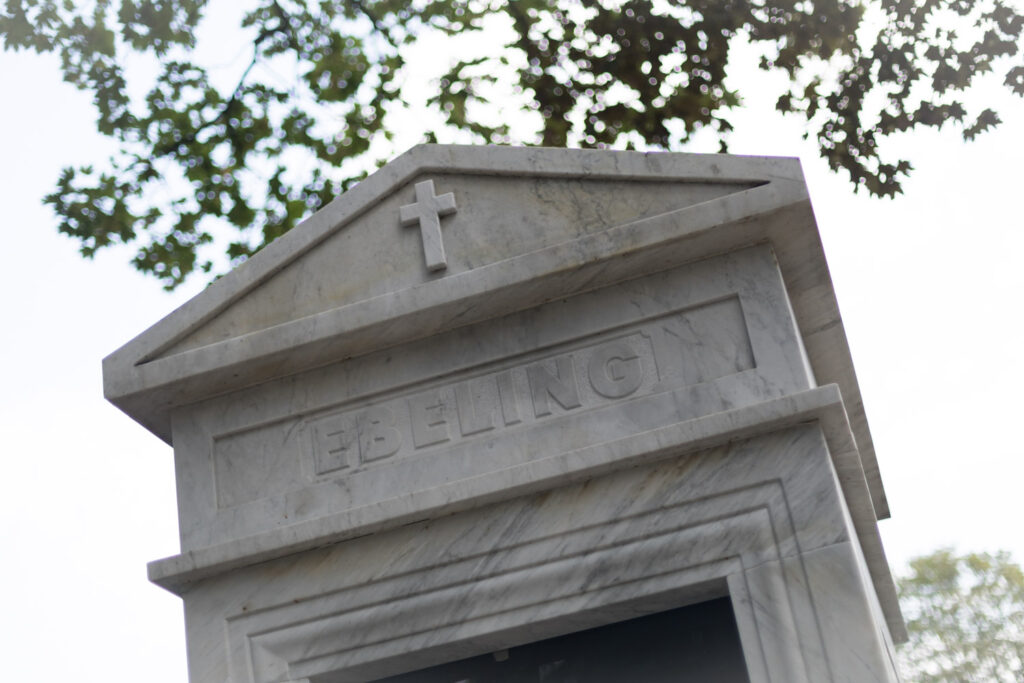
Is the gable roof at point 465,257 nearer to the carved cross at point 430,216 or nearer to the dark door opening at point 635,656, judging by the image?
the carved cross at point 430,216

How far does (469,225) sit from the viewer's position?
15.0 feet

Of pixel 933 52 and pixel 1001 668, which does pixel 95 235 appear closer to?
pixel 933 52

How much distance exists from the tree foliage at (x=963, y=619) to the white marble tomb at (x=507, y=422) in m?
25.9

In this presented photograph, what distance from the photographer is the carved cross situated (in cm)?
451

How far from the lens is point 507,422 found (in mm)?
4309

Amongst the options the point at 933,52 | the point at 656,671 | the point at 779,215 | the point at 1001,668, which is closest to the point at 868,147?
the point at 933,52

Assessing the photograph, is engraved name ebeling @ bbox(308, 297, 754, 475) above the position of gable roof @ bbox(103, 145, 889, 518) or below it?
below

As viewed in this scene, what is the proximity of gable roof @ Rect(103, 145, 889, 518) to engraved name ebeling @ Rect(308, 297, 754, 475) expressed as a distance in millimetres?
236

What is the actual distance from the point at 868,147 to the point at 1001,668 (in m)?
22.9

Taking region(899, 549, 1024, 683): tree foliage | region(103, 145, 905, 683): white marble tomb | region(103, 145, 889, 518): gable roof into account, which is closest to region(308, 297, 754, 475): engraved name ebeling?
region(103, 145, 905, 683): white marble tomb

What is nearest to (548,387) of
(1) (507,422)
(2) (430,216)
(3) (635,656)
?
(1) (507,422)

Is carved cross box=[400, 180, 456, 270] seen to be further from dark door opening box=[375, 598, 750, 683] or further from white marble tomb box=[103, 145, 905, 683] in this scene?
dark door opening box=[375, 598, 750, 683]

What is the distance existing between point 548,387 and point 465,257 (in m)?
0.62

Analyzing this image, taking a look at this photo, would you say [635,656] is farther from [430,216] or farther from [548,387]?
[430,216]
